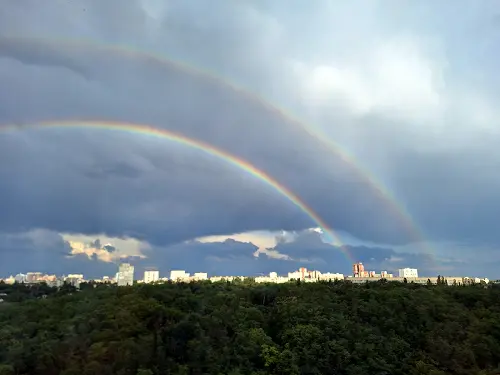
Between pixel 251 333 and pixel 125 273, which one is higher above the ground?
pixel 125 273

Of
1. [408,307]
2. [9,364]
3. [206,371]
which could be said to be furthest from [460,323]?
[9,364]

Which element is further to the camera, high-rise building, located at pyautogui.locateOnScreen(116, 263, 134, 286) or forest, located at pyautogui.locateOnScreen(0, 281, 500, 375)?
high-rise building, located at pyautogui.locateOnScreen(116, 263, 134, 286)

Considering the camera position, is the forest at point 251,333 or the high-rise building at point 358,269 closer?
the forest at point 251,333

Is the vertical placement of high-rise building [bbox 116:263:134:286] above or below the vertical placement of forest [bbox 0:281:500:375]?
above

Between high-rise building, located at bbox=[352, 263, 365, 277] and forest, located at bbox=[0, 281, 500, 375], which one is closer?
forest, located at bbox=[0, 281, 500, 375]

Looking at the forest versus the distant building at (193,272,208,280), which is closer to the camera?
the forest

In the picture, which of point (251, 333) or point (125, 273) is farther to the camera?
point (125, 273)

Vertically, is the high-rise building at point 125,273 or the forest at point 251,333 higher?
the high-rise building at point 125,273

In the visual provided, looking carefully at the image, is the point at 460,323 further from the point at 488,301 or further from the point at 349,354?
the point at 349,354
